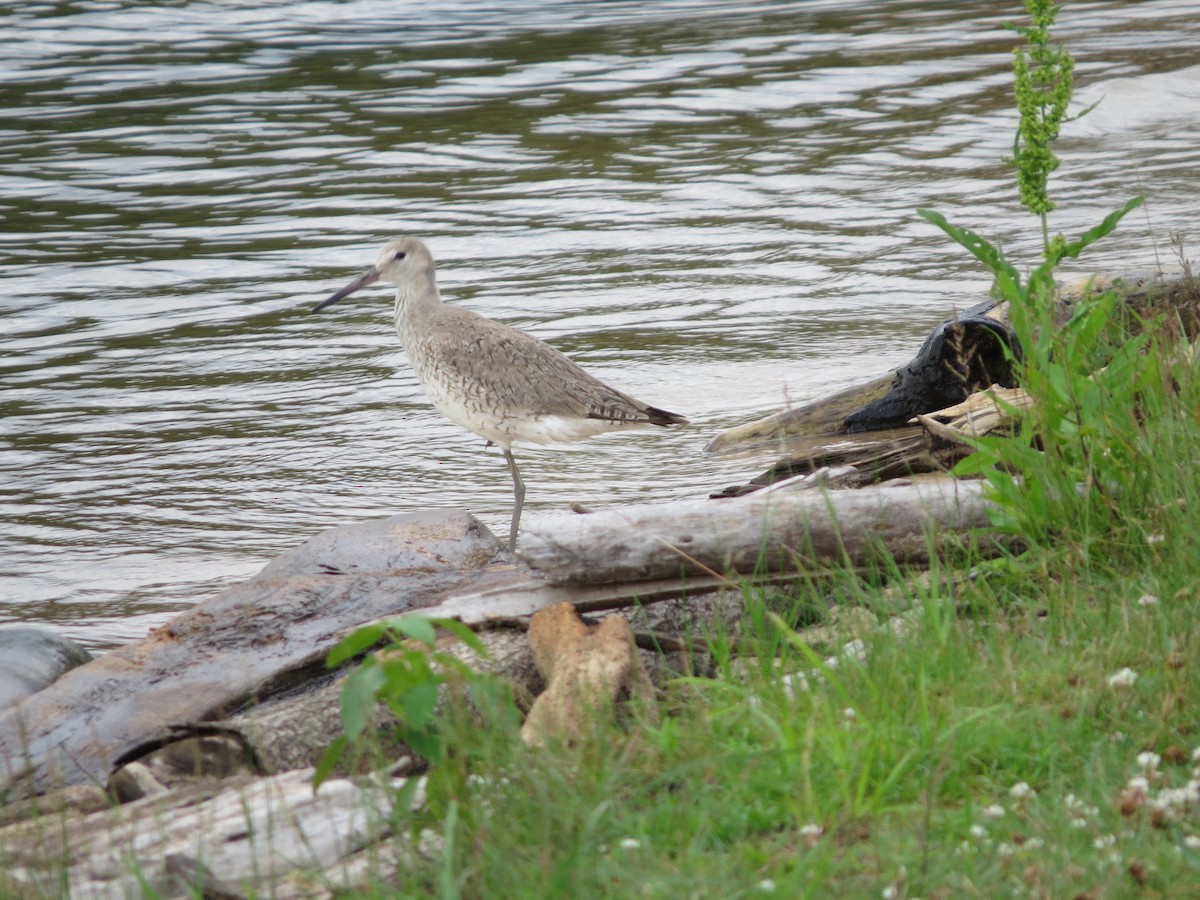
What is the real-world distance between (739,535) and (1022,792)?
4.90 feet

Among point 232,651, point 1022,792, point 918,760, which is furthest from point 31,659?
point 1022,792

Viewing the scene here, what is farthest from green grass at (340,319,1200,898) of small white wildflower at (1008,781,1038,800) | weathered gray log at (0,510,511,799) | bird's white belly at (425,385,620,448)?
bird's white belly at (425,385,620,448)

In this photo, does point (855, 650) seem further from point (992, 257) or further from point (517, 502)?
point (517, 502)

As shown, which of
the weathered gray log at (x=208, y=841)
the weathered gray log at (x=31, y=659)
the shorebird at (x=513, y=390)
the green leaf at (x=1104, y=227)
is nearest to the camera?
the weathered gray log at (x=208, y=841)

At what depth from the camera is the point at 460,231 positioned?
42.6ft

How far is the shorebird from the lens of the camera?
6633mm

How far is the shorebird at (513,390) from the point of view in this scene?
663 cm

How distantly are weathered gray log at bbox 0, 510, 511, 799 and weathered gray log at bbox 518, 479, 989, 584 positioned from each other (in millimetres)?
752

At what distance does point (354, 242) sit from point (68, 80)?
9775 mm

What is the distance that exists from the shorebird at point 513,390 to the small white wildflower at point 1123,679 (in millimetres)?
3326

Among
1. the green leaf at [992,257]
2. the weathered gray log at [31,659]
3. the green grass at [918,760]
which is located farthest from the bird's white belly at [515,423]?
the green grass at [918,760]

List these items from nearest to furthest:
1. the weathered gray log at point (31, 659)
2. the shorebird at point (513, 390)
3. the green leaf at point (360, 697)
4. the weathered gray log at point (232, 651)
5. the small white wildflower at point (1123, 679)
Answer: the green leaf at point (360, 697)
the small white wildflower at point (1123, 679)
the weathered gray log at point (232, 651)
the weathered gray log at point (31, 659)
the shorebird at point (513, 390)

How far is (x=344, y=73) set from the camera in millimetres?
20062

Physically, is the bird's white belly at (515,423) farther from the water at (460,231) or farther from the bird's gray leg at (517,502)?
the water at (460,231)
